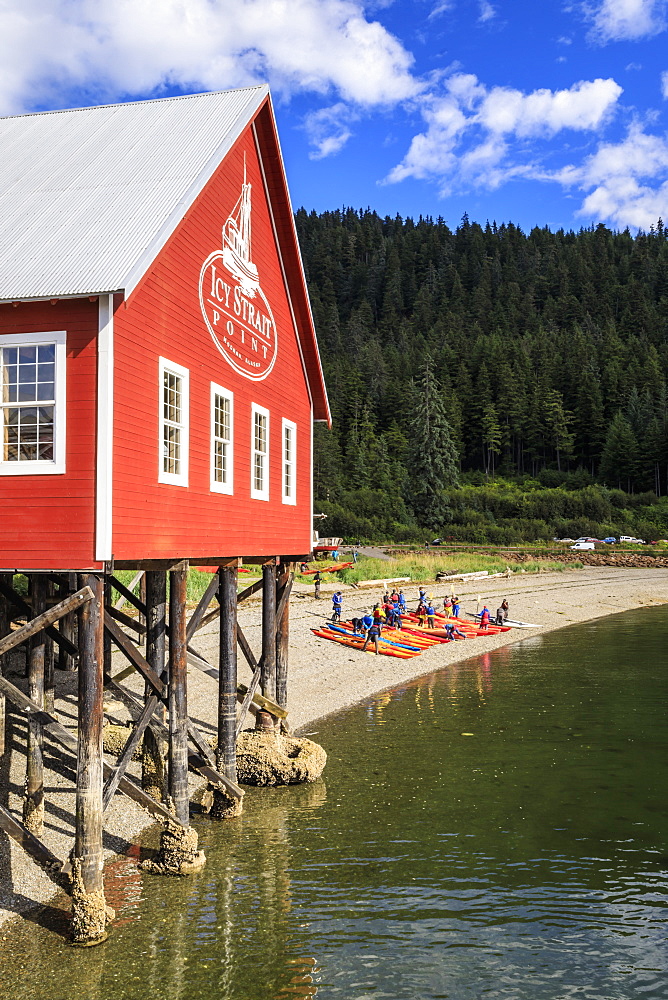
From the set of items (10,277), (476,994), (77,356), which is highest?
(10,277)

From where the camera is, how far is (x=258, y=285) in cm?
1738

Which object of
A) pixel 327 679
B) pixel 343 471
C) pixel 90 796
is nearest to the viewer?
pixel 90 796

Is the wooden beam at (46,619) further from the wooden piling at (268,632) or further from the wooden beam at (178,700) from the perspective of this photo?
the wooden piling at (268,632)

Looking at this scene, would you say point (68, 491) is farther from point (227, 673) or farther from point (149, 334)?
point (227, 673)

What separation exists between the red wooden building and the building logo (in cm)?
6

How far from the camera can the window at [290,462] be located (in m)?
19.6

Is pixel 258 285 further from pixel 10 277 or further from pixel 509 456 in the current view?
pixel 509 456

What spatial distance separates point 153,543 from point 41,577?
328cm

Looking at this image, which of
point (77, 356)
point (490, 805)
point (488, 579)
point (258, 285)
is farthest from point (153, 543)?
point (488, 579)

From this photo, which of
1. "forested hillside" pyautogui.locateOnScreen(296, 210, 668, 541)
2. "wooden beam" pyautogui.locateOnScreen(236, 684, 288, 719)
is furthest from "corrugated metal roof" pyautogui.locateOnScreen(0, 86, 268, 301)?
"forested hillside" pyautogui.locateOnScreen(296, 210, 668, 541)

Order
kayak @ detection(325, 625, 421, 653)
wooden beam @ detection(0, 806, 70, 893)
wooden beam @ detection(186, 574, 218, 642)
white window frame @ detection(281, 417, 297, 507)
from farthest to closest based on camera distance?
kayak @ detection(325, 625, 421, 653), white window frame @ detection(281, 417, 297, 507), wooden beam @ detection(186, 574, 218, 642), wooden beam @ detection(0, 806, 70, 893)

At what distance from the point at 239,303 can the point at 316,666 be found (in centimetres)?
1825

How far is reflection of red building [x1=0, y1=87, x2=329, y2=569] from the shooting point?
1146 centimetres

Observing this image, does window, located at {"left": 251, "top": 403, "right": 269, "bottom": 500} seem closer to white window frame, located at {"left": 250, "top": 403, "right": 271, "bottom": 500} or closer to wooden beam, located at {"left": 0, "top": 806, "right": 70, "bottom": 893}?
white window frame, located at {"left": 250, "top": 403, "right": 271, "bottom": 500}
